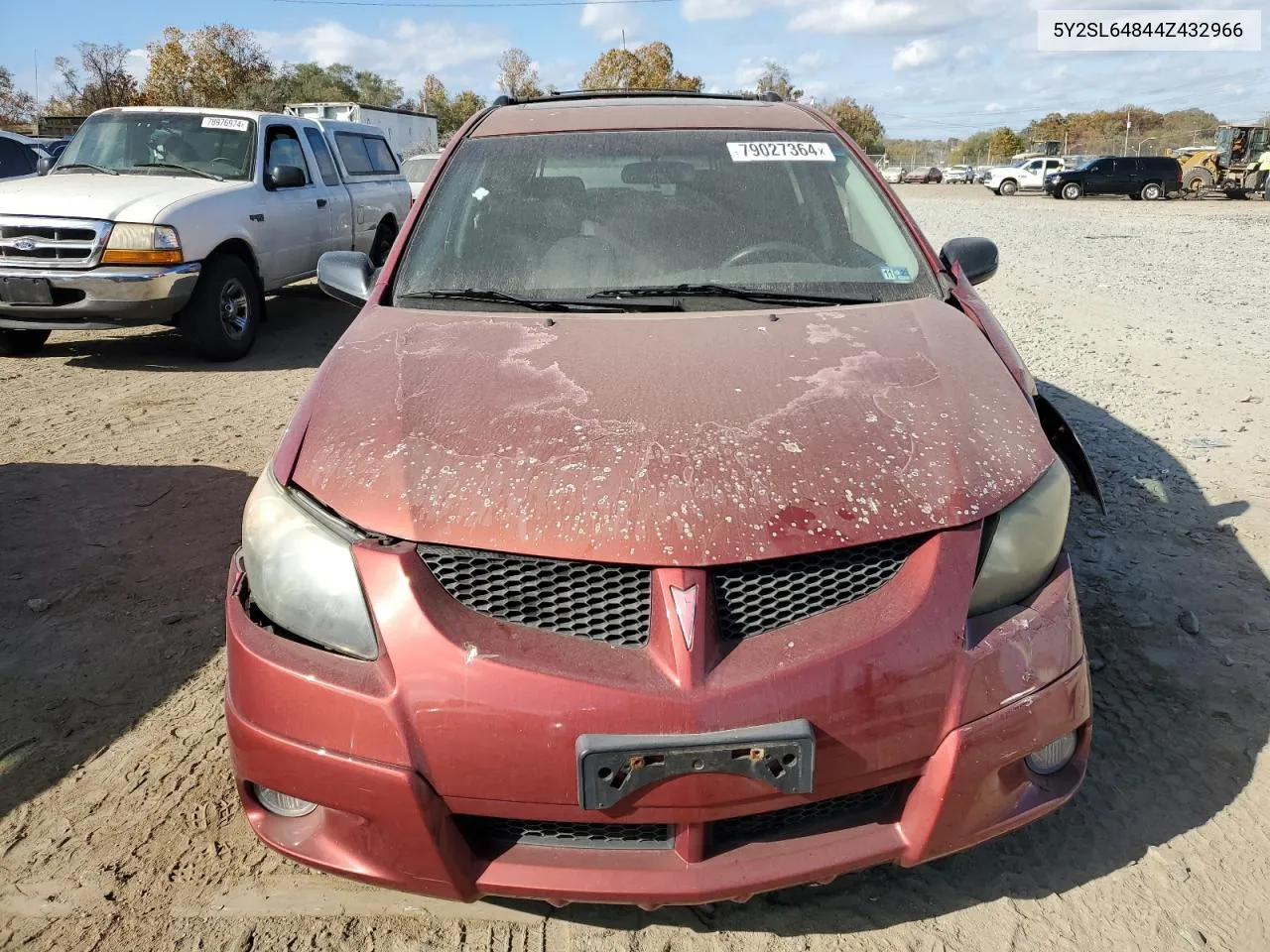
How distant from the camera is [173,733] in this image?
105 inches

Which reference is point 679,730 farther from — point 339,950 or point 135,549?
point 135,549

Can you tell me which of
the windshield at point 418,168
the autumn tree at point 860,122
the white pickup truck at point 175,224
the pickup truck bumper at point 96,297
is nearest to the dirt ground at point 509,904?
the pickup truck bumper at point 96,297

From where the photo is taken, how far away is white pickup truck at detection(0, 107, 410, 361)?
629 cm

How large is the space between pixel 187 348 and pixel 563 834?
6.94m

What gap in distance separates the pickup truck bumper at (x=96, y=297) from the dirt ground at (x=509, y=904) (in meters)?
0.84

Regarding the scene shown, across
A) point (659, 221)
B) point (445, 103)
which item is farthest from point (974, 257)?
point (445, 103)

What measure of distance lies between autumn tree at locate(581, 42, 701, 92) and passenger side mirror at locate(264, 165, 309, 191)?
49270mm

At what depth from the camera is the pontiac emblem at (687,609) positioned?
1.64 meters

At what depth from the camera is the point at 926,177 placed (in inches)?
2108

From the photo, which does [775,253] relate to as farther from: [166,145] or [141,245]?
[166,145]

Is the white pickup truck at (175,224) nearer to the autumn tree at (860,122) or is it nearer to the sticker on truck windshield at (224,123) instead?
the sticker on truck windshield at (224,123)

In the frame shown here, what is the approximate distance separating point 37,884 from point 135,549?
1.95 meters

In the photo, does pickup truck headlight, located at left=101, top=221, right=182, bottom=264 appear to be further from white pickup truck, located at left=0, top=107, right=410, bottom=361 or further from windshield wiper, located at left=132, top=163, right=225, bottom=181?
windshield wiper, located at left=132, top=163, right=225, bottom=181

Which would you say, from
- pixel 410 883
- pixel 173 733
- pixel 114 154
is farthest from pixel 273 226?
pixel 410 883
